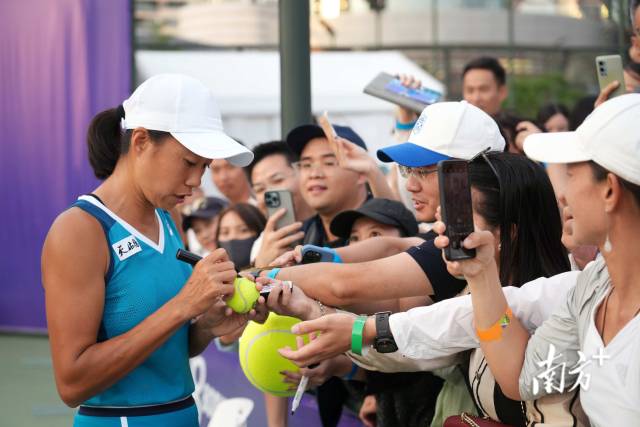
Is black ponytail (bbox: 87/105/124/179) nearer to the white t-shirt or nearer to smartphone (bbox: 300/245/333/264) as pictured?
smartphone (bbox: 300/245/333/264)

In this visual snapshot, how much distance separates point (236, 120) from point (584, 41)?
11177 millimetres

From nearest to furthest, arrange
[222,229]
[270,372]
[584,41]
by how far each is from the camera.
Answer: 1. [270,372]
2. [222,229]
3. [584,41]

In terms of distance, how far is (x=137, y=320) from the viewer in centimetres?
324

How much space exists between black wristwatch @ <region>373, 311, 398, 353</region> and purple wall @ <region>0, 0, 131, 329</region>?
22.5 ft

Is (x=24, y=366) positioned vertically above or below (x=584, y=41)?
below

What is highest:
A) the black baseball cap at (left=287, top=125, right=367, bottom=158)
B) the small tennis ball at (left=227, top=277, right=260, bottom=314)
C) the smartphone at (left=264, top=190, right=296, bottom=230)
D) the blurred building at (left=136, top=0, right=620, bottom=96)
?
the blurred building at (left=136, top=0, right=620, bottom=96)

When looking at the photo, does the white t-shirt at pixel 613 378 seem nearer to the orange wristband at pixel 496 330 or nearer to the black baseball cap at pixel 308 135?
the orange wristband at pixel 496 330

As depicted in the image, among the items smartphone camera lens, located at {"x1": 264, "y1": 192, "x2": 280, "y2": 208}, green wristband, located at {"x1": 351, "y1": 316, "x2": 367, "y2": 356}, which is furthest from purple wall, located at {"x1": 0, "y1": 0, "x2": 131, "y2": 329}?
green wristband, located at {"x1": 351, "y1": 316, "x2": 367, "y2": 356}

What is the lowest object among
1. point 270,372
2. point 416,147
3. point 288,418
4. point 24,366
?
point 24,366

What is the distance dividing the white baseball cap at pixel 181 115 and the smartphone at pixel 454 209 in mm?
864

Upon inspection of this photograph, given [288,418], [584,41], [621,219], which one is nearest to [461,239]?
[621,219]

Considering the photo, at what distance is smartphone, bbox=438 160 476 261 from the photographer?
2.64 m

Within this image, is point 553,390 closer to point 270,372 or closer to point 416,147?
point 416,147

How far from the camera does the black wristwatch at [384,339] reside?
3115 millimetres
